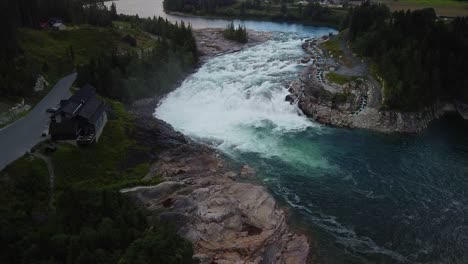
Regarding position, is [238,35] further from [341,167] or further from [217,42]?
[341,167]

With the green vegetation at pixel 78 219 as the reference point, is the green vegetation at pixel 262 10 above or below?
above

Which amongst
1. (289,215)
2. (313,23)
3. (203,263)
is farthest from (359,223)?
(313,23)

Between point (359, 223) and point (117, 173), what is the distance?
27.1m

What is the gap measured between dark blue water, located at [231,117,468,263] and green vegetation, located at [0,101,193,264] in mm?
15738

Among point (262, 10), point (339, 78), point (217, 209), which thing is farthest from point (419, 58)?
point (262, 10)

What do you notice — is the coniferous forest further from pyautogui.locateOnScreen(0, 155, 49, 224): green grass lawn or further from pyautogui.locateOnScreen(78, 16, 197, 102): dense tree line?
pyautogui.locateOnScreen(0, 155, 49, 224): green grass lawn

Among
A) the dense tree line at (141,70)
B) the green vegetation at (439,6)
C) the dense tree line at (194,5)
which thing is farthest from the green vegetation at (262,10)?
the dense tree line at (141,70)

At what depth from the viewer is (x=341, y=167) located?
174 ft

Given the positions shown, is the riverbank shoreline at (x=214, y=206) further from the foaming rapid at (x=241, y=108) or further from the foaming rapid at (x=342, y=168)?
the foaming rapid at (x=241, y=108)

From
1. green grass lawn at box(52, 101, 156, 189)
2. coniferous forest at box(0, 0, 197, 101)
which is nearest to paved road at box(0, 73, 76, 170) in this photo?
green grass lawn at box(52, 101, 156, 189)

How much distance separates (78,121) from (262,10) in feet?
415

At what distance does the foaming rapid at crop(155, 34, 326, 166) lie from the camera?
59906 mm

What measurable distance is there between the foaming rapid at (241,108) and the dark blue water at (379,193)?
10.7ft

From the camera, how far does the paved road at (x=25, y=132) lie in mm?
44781
